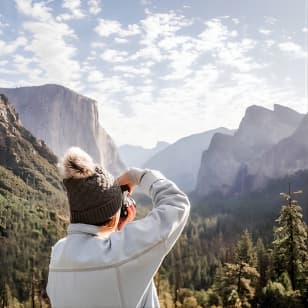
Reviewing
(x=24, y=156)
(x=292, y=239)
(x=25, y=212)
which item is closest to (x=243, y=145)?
(x=24, y=156)

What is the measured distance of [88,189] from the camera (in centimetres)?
168

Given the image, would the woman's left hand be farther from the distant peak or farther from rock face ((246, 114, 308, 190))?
the distant peak

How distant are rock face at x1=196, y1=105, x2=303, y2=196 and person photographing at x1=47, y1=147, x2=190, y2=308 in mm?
158026

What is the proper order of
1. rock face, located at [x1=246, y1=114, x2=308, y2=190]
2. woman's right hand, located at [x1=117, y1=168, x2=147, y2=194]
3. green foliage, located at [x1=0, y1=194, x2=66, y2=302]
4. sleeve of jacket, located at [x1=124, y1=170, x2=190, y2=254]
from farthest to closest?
rock face, located at [x1=246, y1=114, x2=308, y2=190] < green foliage, located at [x1=0, y1=194, x2=66, y2=302] < woman's right hand, located at [x1=117, y1=168, x2=147, y2=194] < sleeve of jacket, located at [x1=124, y1=170, x2=190, y2=254]

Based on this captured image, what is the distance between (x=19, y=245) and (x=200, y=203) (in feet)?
315

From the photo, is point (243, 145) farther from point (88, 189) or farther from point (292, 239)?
point (88, 189)

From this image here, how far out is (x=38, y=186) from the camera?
10506 cm

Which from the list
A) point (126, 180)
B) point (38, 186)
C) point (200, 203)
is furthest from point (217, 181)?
point (126, 180)

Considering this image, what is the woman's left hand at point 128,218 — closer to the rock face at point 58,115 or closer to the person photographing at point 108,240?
the person photographing at point 108,240

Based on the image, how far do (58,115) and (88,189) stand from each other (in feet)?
557

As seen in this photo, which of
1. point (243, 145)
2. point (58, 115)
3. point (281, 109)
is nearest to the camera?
point (58, 115)

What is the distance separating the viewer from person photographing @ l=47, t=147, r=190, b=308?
1.55 metres

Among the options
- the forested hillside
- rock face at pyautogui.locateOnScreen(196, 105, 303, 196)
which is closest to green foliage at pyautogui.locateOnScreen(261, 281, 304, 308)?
the forested hillside

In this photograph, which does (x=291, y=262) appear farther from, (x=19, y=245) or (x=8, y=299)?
(x=19, y=245)
